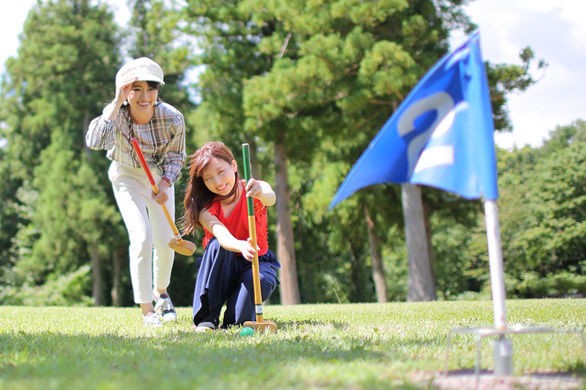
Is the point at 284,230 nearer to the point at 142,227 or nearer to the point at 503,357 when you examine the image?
the point at 142,227

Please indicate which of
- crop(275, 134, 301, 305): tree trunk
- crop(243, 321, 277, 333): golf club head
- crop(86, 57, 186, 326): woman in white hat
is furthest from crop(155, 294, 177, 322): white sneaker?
crop(275, 134, 301, 305): tree trunk

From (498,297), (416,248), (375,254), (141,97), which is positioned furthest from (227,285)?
(375,254)

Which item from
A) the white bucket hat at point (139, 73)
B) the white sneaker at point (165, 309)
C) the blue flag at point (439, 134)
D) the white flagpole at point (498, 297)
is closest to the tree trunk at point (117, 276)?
the white sneaker at point (165, 309)

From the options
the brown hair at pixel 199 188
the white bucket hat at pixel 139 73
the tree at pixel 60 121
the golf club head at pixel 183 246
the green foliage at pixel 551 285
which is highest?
the tree at pixel 60 121

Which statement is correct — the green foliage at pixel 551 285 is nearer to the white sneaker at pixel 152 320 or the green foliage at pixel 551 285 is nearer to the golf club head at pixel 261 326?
the white sneaker at pixel 152 320

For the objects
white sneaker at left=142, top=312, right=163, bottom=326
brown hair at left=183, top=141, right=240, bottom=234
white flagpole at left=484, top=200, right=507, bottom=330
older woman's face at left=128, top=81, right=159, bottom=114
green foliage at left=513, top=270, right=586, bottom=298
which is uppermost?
older woman's face at left=128, top=81, right=159, bottom=114

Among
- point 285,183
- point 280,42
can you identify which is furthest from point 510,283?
point 280,42

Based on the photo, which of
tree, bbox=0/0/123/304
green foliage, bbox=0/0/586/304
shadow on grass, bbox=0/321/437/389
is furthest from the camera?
tree, bbox=0/0/123/304

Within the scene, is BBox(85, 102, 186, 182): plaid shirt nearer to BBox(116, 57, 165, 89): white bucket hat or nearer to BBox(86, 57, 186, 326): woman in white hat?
BBox(86, 57, 186, 326): woman in white hat

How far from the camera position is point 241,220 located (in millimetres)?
5000

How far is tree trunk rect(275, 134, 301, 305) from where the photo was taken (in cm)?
1727

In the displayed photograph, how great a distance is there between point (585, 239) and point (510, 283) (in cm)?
350

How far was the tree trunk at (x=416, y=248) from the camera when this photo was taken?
50.0ft

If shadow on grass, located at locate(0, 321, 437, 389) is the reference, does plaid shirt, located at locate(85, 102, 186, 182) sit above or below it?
above
